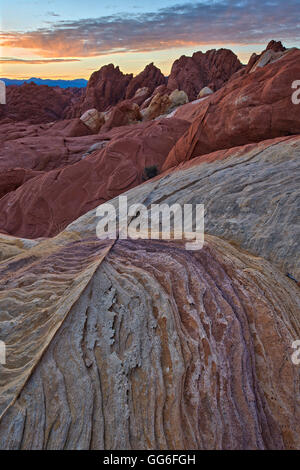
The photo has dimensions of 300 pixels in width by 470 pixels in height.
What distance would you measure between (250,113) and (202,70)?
159 ft

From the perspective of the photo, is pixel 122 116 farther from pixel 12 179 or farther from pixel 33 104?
pixel 33 104

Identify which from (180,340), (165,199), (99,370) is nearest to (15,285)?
(99,370)

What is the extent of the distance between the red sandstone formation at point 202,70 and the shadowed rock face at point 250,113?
41.2 m

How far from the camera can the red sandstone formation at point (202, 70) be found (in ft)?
156

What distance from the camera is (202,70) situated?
166 feet

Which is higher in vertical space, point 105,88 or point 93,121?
point 105,88

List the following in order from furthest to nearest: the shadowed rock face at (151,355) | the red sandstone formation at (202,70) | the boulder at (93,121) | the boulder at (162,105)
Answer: the red sandstone formation at (202,70) → the boulder at (93,121) → the boulder at (162,105) → the shadowed rock face at (151,355)

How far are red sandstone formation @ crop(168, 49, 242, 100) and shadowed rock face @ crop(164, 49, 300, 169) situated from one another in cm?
4115

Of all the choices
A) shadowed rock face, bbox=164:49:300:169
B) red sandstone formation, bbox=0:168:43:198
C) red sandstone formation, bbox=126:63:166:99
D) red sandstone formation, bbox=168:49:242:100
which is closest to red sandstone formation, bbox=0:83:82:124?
red sandstone formation, bbox=126:63:166:99

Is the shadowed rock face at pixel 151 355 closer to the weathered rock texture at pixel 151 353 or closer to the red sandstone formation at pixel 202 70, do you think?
the weathered rock texture at pixel 151 353

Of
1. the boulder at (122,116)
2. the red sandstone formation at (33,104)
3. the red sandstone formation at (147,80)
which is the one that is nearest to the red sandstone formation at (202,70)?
the red sandstone formation at (147,80)

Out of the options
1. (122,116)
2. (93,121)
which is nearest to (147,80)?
(93,121)

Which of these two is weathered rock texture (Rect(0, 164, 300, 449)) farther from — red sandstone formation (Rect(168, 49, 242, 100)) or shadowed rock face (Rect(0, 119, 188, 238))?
red sandstone formation (Rect(168, 49, 242, 100))
